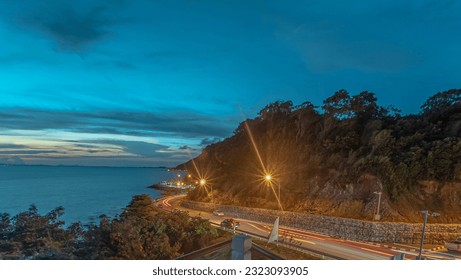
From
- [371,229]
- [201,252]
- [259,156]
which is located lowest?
[371,229]

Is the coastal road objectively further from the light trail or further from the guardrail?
the guardrail

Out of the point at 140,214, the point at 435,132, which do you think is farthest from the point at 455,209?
the point at 140,214

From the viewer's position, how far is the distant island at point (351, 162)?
20.3 metres

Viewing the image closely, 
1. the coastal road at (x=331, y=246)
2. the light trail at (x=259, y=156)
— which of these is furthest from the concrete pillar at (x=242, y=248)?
the light trail at (x=259, y=156)

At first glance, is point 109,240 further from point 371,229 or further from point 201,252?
point 371,229

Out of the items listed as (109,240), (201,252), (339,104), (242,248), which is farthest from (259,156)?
(242,248)

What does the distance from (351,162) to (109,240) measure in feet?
64.9

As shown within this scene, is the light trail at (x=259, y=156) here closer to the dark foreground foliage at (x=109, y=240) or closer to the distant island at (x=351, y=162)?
the distant island at (x=351, y=162)

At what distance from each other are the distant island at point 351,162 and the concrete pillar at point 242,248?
16.0 metres

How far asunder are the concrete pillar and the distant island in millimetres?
16041

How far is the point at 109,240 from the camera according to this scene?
40.2 feet

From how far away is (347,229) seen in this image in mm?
19047
